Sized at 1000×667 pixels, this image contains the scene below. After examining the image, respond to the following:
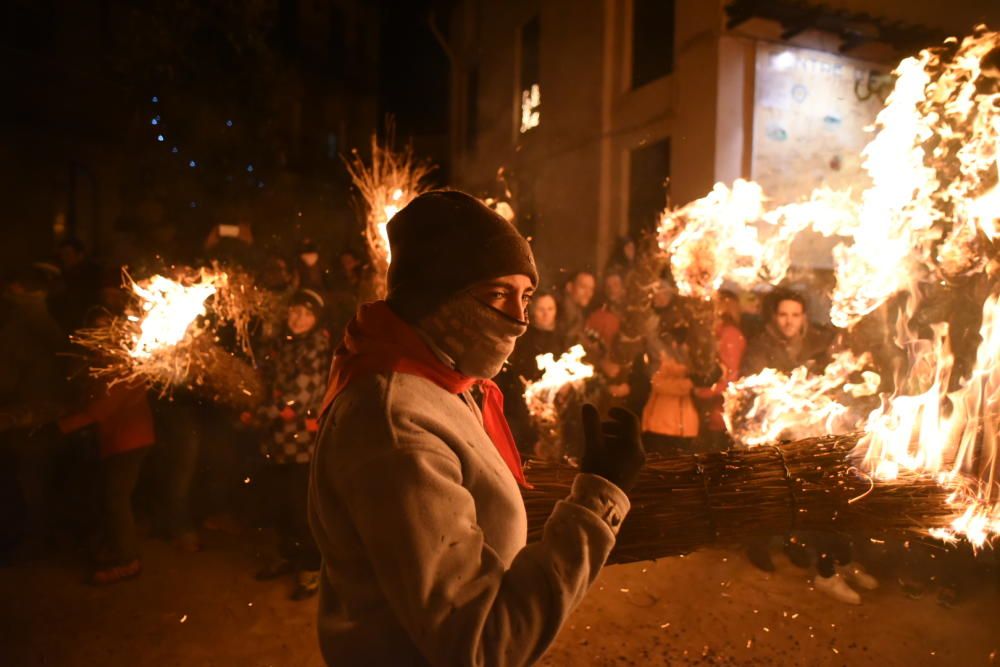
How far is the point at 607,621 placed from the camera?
4824 millimetres

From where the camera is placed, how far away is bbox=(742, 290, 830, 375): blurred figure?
615cm

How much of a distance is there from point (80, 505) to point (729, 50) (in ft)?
31.0

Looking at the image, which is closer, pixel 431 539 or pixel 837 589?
pixel 431 539

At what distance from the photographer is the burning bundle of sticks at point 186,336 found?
17.0 ft

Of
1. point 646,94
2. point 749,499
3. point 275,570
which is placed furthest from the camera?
point 646,94

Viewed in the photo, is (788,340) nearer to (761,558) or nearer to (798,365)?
(798,365)

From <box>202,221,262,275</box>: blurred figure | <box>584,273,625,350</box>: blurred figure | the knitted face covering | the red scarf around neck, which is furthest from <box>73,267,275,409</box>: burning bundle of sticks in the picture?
the knitted face covering

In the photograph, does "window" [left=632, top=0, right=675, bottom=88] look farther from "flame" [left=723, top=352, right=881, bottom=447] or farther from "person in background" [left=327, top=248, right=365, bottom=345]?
"flame" [left=723, top=352, right=881, bottom=447]

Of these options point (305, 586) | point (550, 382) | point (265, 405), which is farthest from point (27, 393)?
point (550, 382)

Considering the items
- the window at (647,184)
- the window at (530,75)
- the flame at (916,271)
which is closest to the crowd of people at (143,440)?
the flame at (916,271)

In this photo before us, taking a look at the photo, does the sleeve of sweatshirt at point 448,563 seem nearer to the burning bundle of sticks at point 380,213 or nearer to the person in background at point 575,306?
the burning bundle of sticks at point 380,213

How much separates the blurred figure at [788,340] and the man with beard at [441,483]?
4.66m

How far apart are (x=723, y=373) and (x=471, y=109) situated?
14.2 m

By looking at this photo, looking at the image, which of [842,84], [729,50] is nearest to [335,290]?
[729,50]
